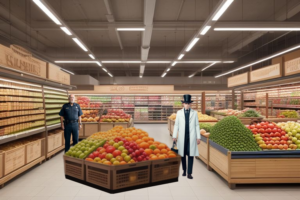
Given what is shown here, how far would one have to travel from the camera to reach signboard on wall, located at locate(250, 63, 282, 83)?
7.04 m

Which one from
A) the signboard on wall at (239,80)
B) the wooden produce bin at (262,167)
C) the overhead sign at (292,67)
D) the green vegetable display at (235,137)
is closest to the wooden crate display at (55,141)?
the green vegetable display at (235,137)

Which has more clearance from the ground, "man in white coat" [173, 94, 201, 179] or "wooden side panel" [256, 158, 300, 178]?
"man in white coat" [173, 94, 201, 179]

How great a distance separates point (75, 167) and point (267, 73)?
7259 mm

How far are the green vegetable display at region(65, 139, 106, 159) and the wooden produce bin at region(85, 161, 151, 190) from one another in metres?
0.22

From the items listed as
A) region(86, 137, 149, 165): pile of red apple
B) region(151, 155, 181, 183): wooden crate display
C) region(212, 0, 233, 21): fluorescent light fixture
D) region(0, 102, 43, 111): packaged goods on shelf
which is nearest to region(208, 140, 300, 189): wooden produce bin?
region(151, 155, 181, 183): wooden crate display

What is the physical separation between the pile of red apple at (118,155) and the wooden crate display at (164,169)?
6.5 inches

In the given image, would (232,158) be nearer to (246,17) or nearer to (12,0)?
(246,17)

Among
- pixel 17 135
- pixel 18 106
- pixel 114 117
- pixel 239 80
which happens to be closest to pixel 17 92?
pixel 18 106

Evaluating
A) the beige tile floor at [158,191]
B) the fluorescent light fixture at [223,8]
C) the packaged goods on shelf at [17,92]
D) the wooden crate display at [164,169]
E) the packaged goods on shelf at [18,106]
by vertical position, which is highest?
the fluorescent light fixture at [223,8]

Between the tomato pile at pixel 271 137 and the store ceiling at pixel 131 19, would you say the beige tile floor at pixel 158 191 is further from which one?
the store ceiling at pixel 131 19

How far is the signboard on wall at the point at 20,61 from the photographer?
166 inches

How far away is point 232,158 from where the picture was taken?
3.93m

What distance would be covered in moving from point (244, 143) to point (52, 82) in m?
5.68

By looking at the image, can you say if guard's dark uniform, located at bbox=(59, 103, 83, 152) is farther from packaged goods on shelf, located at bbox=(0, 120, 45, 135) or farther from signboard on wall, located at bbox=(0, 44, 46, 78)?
signboard on wall, located at bbox=(0, 44, 46, 78)
